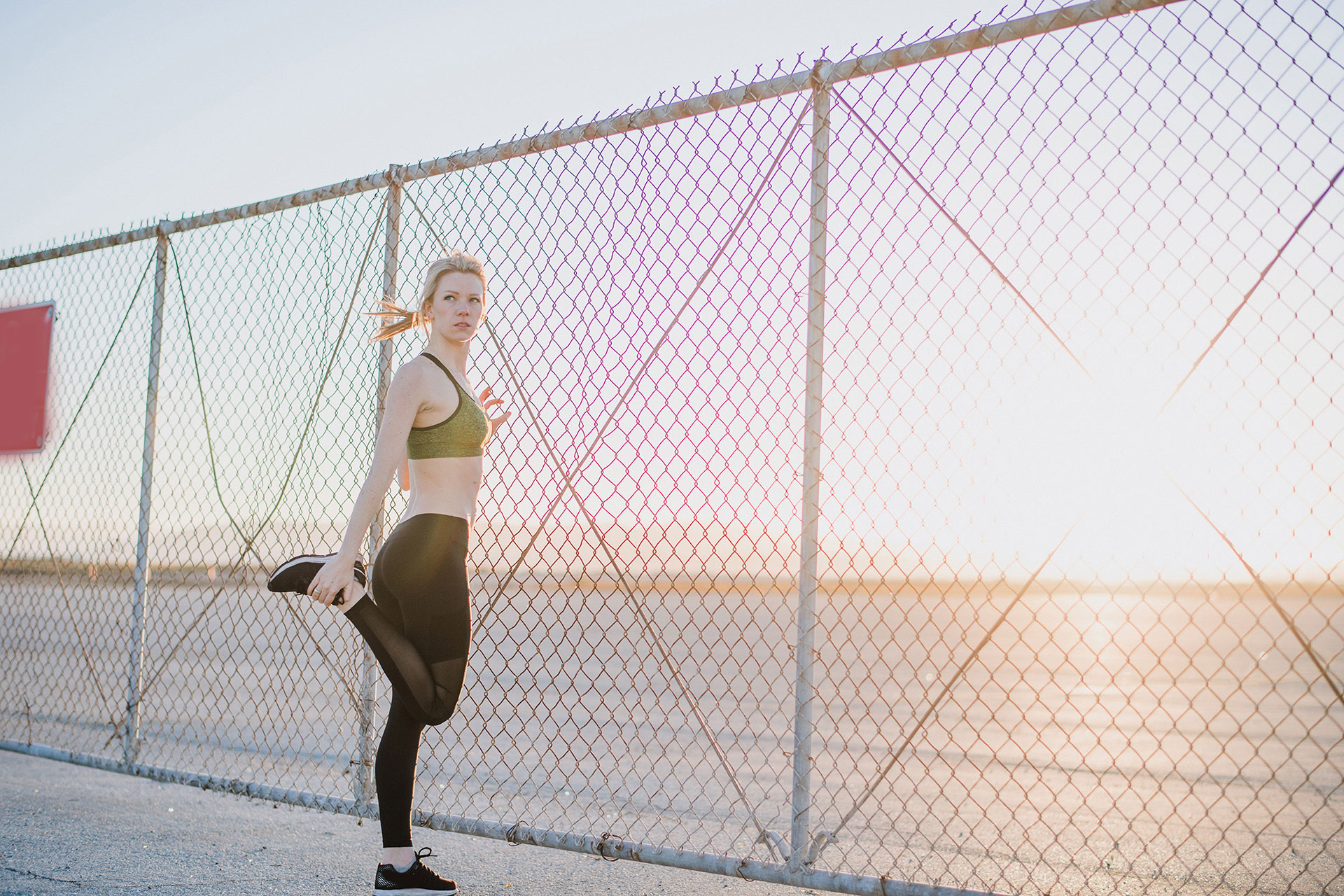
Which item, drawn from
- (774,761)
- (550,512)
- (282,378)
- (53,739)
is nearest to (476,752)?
(774,761)

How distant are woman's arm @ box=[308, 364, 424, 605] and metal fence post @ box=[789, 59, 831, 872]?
117 centimetres

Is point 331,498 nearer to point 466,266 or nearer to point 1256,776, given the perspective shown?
point 466,266

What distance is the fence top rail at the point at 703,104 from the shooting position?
Result: 2.75 metres

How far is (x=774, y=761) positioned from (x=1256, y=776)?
9.75 feet

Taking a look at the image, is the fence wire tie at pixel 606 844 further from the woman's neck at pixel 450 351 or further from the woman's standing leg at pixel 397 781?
the woman's neck at pixel 450 351

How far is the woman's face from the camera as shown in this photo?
3094 mm

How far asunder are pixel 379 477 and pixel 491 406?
698mm

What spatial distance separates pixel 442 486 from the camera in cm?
297

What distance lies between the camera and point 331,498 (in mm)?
4285

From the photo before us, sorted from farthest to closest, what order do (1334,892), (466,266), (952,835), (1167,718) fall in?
(1167,718), (952,835), (1334,892), (466,266)

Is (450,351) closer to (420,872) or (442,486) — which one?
(442,486)

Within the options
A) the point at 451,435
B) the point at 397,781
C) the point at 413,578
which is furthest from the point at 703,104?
the point at 397,781

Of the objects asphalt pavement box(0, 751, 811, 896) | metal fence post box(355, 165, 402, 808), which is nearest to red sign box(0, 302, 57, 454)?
asphalt pavement box(0, 751, 811, 896)

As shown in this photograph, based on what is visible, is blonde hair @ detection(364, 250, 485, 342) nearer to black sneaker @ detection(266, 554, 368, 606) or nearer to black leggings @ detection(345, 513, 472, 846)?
black leggings @ detection(345, 513, 472, 846)
